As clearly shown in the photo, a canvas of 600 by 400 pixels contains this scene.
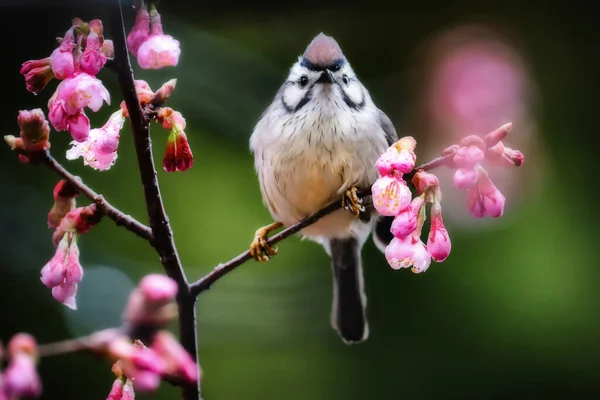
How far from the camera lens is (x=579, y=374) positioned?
116 cm

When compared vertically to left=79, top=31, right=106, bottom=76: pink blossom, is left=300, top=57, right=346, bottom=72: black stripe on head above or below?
above

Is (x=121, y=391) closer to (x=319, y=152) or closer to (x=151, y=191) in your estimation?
(x=151, y=191)

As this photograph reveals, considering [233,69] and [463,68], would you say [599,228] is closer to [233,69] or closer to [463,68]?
[463,68]

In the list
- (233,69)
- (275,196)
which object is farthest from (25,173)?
(275,196)

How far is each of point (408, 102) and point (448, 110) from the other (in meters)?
0.07

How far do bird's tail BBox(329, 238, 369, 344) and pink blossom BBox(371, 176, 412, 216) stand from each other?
52 cm

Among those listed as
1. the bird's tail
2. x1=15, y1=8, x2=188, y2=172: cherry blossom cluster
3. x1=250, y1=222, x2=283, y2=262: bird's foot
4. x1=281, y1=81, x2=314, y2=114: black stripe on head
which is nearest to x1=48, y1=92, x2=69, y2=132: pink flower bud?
x1=15, y1=8, x2=188, y2=172: cherry blossom cluster

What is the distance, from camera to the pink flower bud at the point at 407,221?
48 centimetres

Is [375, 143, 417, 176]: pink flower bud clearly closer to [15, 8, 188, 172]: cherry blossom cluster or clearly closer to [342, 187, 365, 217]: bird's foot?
[15, 8, 188, 172]: cherry blossom cluster

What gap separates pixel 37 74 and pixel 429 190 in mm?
255

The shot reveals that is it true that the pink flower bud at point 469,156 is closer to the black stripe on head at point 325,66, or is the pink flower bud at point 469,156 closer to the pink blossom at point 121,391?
the pink blossom at point 121,391

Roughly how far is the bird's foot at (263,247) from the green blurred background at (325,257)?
7.6 inches

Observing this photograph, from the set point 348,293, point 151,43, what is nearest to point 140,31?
point 151,43

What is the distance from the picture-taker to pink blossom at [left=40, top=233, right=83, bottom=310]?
1.52 feet
